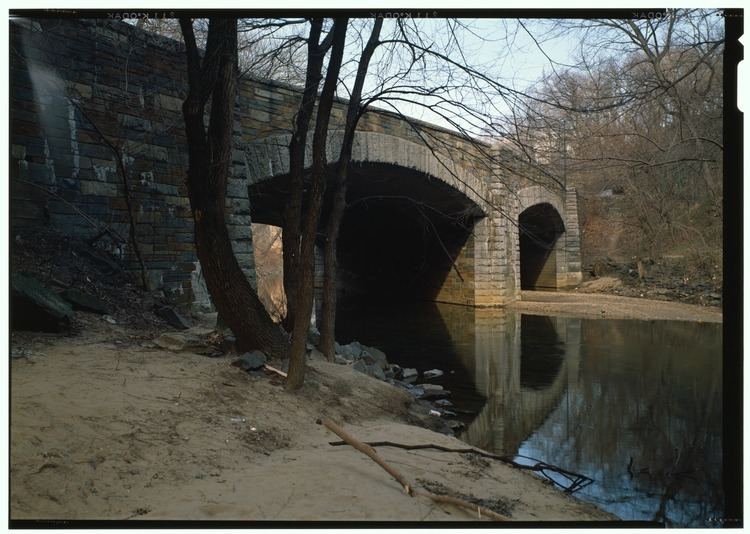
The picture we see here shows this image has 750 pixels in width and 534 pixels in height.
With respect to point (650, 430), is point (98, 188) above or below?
above

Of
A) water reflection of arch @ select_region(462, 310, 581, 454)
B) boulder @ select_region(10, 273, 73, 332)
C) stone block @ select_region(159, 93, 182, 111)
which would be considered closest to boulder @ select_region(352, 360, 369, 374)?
water reflection of arch @ select_region(462, 310, 581, 454)

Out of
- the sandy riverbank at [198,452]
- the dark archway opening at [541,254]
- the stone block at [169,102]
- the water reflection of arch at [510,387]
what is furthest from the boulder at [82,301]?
the dark archway opening at [541,254]

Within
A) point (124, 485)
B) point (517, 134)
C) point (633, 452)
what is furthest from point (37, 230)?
point (633, 452)

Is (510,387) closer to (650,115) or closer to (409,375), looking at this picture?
(409,375)

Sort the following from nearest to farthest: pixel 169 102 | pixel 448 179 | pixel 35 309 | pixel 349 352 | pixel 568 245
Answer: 1. pixel 35 309
2. pixel 169 102
3. pixel 349 352
4. pixel 448 179
5. pixel 568 245

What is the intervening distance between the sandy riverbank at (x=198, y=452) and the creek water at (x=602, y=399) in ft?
2.07

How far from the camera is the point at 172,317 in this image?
5.32 meters

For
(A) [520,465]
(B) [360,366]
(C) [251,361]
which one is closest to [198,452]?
(C) [251,361]

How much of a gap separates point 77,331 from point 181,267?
2.21 metres

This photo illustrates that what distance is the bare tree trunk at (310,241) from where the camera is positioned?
3.91 meters

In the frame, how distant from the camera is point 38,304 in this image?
386cm

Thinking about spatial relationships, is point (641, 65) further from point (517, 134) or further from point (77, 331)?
point (77, 331)

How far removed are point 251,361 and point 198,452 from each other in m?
1.36

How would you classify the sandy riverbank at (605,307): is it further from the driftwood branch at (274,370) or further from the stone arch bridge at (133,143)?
the driftwood branch at (274,370)
